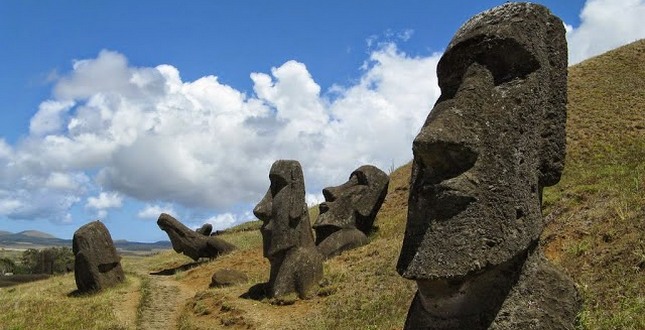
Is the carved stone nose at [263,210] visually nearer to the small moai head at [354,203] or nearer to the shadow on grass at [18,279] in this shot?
the small moai head at [354,203]

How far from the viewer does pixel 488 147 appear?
5461mm

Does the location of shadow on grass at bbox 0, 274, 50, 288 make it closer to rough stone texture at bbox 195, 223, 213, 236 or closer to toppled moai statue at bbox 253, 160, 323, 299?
rough stone texture at bbox 195, 223, 213, 236

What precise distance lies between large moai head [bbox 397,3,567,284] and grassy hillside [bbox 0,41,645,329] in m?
1.40

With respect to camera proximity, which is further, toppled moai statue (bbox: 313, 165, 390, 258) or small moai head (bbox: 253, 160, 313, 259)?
toppled moai statue (bbox: 313, 165, 390, 258)

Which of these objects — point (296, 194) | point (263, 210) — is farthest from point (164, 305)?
point (296, 194)

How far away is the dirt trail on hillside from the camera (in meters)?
16.2

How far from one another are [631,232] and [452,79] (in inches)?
228

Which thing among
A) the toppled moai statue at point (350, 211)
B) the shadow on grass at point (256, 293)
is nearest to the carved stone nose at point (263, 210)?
the shadow on grass at point (256, 293)

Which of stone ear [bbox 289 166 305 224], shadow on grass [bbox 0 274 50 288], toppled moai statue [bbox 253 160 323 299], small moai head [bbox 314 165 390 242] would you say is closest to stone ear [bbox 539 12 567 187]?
toppled moai statue [bbox 253 160 323 299]

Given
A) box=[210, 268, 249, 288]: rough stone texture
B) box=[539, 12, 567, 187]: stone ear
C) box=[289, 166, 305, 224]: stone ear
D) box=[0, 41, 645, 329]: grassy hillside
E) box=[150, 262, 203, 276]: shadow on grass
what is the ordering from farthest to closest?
1. box=[150, 262, 203, 276]: shadow on grass
2. box=[210, 268, 249, 288]: rough stone texture
3. box=[289, 166, 305, 224]: stone ear
4. box=[0, 41, 645, 329]: grassy hillside
5. box=[539, 12, 567, 187]: stone ear

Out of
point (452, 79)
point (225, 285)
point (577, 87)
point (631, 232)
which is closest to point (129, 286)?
point (225, 285)

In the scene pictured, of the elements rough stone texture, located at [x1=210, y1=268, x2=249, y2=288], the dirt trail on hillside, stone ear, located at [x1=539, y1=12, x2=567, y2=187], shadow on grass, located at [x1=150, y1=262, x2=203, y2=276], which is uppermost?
stone ear, located at [x1=539, y1=12, x2=567, y2=187]

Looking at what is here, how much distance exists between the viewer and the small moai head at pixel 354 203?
23.0 metres

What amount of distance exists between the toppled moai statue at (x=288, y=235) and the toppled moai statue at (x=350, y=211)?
12.0ft
